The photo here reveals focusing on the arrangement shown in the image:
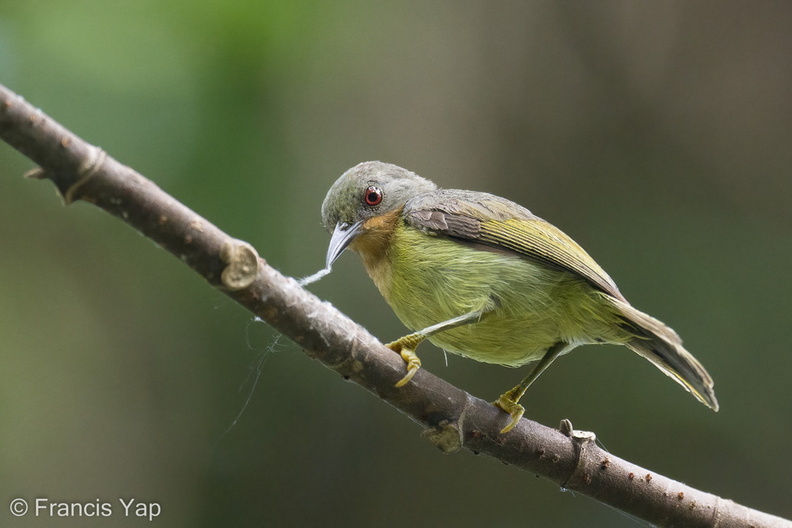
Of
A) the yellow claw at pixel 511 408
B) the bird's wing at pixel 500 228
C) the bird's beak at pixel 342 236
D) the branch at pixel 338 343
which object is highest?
the bird's wing at pixel 500 228

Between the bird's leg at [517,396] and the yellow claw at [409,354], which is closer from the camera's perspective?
the yellow claw at [409,354]

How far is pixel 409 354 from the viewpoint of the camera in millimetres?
2547

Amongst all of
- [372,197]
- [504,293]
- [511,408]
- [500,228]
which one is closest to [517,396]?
[511,408]

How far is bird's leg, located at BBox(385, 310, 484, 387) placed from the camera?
2441 millimetres

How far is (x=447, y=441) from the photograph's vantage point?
2.55m

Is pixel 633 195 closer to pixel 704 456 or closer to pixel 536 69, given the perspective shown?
pixel 536 69

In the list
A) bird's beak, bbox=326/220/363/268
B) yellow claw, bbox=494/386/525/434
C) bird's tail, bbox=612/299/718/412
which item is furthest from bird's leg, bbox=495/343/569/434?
bird's beak, bbox=326/220/363/268

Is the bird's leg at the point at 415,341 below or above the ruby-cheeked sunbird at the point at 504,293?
below

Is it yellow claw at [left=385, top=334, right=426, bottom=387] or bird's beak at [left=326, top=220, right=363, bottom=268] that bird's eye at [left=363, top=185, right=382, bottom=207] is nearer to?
bird's beak at [left=326, top=220, right=363, bottom=268]

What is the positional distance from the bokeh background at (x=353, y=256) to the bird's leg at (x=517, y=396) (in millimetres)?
1715

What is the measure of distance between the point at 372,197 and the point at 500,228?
25.6 inches

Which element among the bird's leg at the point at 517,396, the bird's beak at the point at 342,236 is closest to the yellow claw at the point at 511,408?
the bird's leg at the point at 517,396

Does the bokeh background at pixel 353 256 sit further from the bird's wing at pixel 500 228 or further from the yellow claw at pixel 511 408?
the yellow claw at pixel 511 408

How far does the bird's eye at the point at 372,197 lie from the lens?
3512 mm
